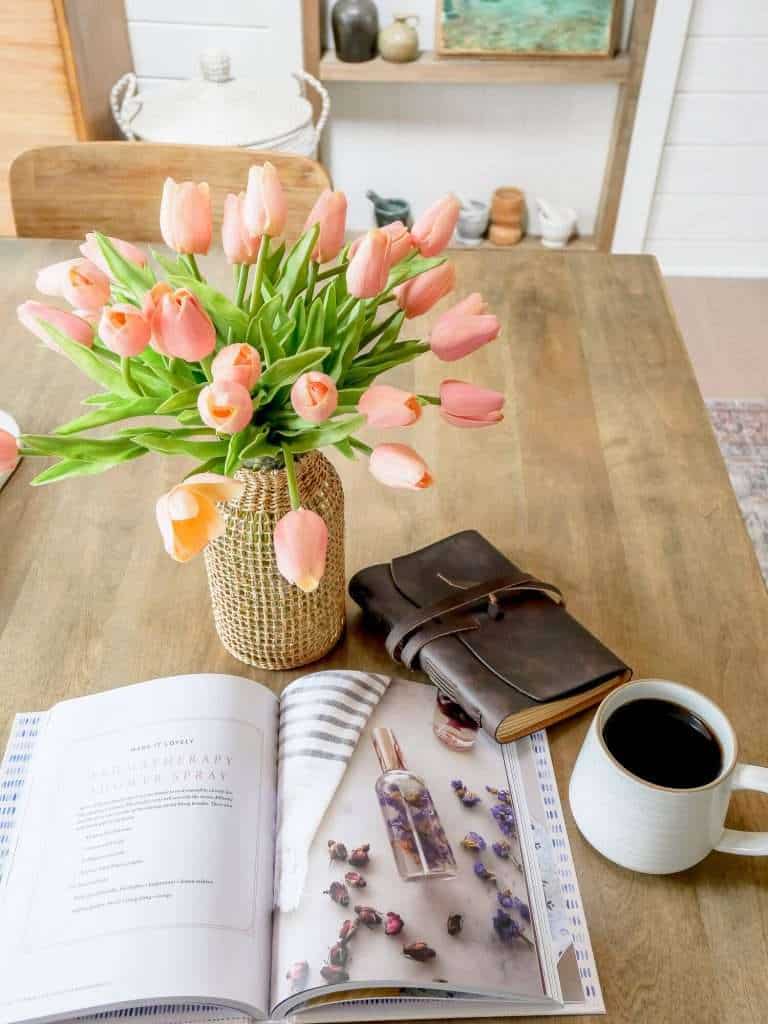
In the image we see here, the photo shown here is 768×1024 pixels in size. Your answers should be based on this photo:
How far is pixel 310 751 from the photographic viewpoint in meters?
0.75

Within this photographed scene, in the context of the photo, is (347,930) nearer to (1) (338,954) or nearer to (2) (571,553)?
(1) (338,954)

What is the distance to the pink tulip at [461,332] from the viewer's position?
69cm

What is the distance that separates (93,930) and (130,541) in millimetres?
447

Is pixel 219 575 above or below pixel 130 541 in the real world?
above

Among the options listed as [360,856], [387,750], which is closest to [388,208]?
[387,750]

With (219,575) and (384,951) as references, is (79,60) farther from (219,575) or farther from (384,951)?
(384,951)

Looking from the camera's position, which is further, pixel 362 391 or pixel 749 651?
pixel 749 651

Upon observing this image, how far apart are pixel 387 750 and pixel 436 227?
402 mm

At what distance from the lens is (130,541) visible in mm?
998

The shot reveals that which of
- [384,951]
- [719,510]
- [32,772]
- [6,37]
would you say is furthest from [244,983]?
[6,37]

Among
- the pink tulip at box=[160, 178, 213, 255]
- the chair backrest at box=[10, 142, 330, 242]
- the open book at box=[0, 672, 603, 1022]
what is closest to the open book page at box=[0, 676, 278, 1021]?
the open book at box=[0, 672, 603, 1022]

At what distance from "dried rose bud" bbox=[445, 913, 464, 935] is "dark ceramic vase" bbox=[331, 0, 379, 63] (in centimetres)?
239

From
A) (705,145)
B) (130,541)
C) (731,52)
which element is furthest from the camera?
(705,145)

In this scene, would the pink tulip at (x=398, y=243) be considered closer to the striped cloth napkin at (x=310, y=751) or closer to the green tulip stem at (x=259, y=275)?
the green tulip stem at (x=259, y=275)
